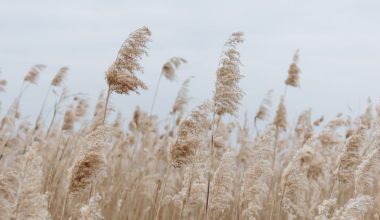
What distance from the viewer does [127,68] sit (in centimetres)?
312

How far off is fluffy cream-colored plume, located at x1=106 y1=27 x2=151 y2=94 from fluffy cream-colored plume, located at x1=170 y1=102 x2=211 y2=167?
1.29 feet

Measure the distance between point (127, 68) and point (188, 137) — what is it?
21.0 inches

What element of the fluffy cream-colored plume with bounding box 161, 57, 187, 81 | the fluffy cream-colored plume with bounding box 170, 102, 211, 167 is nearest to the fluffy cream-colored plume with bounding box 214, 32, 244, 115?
the fluffy cream-colored plume with bounding box 170, 102, 211, 167

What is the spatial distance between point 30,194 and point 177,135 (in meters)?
0.96

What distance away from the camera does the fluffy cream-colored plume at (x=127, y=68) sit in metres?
3.07

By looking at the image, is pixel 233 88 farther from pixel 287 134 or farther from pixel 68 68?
pixel 287 134

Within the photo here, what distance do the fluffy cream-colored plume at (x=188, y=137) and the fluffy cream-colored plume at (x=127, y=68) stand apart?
0.39 meters

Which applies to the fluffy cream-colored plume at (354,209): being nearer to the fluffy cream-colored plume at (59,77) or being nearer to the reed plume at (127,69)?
the reed plume at (127,69)

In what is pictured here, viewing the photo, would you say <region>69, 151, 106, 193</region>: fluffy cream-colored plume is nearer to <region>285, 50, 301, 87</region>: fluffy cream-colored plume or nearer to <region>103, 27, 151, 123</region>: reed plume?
<region>103, 27, 151, 123</region>: reed plume

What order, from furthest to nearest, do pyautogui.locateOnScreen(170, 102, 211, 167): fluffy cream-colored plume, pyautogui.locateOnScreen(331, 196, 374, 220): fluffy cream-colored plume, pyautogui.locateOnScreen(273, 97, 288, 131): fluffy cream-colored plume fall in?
pyautogui.locateOnScreen(273, 97, 288, 131): fluffy cream-colored plume < pyautogui.locateOnScreen(170, 102, 211, 167): fluffy cream-colored plume < pyautogui.locateOnScreen(331, 196, 374, 220): fluffy cream-colored plume

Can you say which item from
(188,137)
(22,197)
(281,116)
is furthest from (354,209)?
(281,116)

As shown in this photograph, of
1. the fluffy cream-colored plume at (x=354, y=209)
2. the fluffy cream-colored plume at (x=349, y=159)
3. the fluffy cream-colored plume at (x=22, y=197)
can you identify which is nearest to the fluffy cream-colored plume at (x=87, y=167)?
the fluffy cream-colored plume at (x=22, y=197)

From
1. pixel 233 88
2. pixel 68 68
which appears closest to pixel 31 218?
pixel 233 88

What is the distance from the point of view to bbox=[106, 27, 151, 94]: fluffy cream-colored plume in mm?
3068
